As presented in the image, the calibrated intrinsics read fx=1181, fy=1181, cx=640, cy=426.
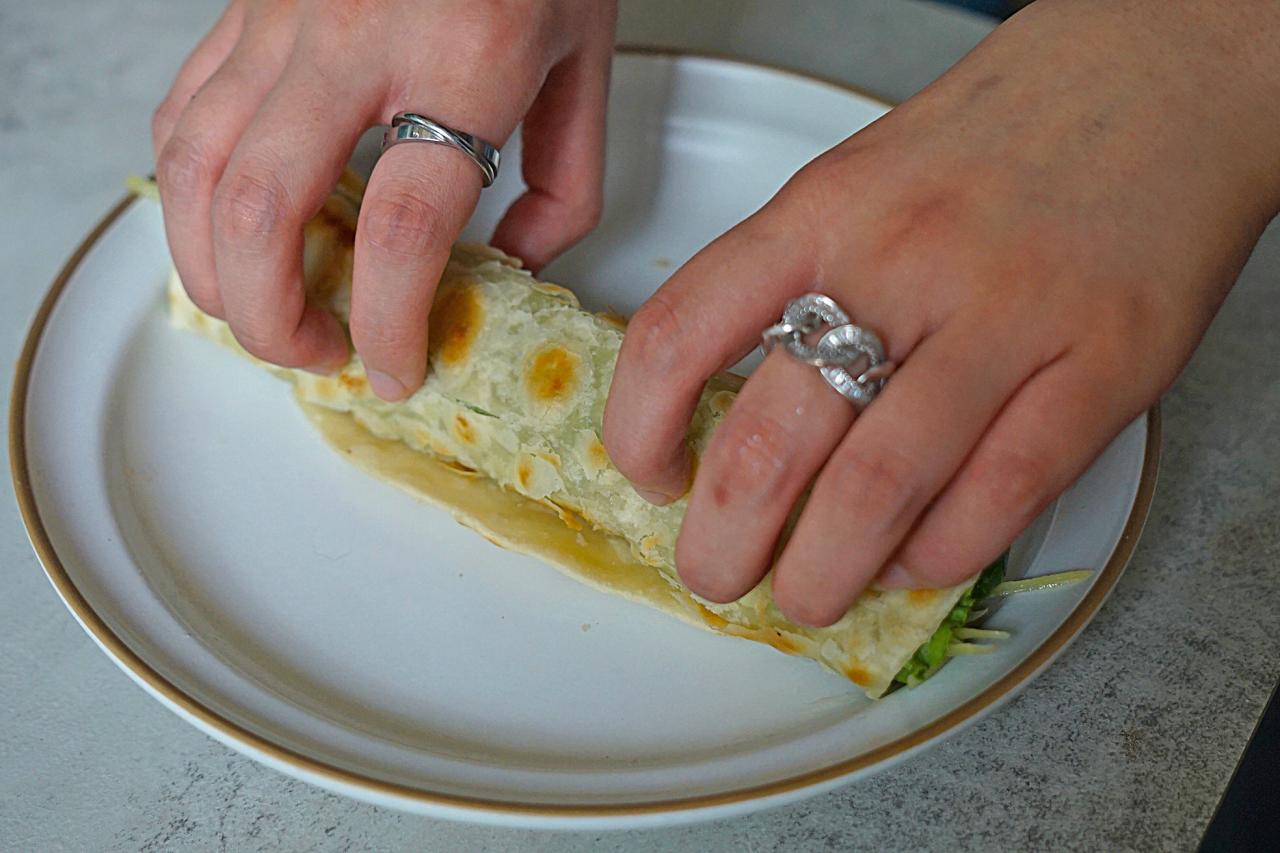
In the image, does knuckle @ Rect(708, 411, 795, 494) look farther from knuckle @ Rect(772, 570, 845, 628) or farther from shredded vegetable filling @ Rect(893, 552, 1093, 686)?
shredded vegetable filling @ Rect(893, 552, 1093, 686)

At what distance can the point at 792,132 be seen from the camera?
6.29ft

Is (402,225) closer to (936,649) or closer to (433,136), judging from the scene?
(433,136)

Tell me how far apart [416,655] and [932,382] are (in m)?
0.67

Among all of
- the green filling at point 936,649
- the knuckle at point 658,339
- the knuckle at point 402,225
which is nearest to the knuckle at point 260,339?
the knuckle at point 402,225

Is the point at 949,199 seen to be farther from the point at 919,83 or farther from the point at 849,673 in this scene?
the point at 919,83

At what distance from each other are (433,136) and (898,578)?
0.69m

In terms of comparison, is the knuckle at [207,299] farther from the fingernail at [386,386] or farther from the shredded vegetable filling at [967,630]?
the shredded vegetable filling at [967,630]

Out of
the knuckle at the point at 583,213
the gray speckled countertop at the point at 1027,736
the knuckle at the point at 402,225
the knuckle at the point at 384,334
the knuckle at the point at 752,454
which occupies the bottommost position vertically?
the gray speckled countertop at the point at 1027,736

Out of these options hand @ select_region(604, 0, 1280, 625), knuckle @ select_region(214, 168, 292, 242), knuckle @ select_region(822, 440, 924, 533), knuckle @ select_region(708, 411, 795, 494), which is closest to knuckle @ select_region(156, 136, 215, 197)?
knuckle @ select_region(214, 168, 292, 242)

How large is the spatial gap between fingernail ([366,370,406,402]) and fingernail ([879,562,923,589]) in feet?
2.16

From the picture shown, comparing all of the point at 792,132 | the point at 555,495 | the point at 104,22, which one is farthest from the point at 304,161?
the point at 104,22

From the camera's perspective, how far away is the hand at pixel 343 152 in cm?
129

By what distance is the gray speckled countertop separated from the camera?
3.93 feet

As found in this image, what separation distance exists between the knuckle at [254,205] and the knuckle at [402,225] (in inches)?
4.2
